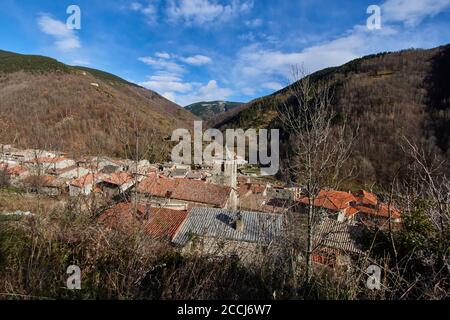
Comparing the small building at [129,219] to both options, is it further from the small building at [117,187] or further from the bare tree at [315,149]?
the bare tree at [315,149]

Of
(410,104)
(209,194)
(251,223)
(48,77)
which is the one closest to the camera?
(251,223)

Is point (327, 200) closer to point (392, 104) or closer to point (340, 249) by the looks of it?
point (340, 249)

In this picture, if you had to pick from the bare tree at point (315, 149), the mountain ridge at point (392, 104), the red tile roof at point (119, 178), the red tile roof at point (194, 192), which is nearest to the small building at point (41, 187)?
the red tile roof at point (119, 178)

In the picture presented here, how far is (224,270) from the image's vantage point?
3215mm

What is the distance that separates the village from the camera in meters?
4.09

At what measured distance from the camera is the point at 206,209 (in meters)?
15.4

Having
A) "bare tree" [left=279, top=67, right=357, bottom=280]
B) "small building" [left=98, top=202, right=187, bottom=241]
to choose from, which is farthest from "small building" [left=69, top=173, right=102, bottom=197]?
"bare tree" [left=279, top=67, right=357, bottom=280]

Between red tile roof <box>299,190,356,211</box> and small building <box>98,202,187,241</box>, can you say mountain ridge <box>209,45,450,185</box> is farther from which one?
small building <box>98,202,187,241</box>

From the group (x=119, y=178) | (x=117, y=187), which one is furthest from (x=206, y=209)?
(x=117, y=187)

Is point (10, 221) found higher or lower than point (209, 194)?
higher

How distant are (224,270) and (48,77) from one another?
12540cm

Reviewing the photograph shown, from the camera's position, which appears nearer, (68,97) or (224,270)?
(224,270)

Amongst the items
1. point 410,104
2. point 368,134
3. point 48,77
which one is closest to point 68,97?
point 48,77
